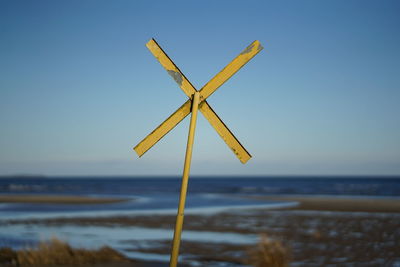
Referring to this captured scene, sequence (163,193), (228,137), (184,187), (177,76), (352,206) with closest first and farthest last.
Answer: (184,187), (228,137), (177,76), (352,206), (163,193)

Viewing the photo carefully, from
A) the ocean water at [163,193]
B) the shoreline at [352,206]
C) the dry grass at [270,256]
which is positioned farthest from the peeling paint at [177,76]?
the shoreline at [352,206]

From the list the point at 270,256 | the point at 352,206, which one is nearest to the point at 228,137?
the point at 270,256

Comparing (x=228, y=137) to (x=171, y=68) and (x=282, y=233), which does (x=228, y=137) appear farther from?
(x=282, y=233)

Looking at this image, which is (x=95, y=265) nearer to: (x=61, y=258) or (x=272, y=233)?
(x=61, y=258)

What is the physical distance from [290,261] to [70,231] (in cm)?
836

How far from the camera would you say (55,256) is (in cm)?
1007

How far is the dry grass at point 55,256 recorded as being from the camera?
32.3 ft

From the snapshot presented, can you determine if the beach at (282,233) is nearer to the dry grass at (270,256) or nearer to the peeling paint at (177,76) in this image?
the dry grass at (270,256)

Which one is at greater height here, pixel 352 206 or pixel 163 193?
pixel 163 193

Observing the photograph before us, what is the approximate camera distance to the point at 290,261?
10.6 metres

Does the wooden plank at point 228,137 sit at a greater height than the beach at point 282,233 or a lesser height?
greater

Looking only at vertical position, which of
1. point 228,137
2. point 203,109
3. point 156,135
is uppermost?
point 203,109

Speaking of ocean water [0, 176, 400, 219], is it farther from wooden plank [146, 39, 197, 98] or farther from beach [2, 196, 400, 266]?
wooden plank [146, 39, 197, 98]

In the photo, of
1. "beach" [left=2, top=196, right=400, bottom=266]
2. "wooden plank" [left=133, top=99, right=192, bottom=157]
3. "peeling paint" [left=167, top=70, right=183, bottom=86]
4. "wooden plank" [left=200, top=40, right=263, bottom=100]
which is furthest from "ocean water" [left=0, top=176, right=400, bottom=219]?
"wooden plank" [left=200, top=40, right=263, bottom=100]
